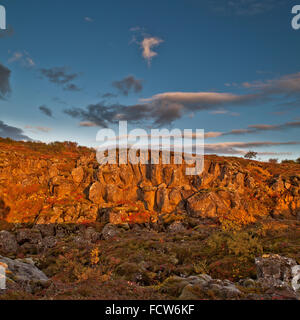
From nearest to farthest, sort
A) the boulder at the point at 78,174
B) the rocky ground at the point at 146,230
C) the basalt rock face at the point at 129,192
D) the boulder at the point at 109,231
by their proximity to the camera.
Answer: the rocky ground at the point at 146,230 → the boulder at the point at 109,231 → the basalt rock face at the point at 129,192 → the boulder at the point at 78,174

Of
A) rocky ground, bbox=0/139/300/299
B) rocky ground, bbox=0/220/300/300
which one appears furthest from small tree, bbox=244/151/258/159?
rocky ground, bbox=0/220/300/300

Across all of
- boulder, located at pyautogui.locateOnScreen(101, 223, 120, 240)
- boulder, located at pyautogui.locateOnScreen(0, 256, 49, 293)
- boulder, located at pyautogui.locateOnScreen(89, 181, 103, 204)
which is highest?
boulder, located at pyautogui.locateOnScreen(89, 181, 103, 204)

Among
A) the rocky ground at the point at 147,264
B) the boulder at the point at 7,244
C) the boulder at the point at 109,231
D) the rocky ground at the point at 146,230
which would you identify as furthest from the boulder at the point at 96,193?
the boulder at the point at 7,244

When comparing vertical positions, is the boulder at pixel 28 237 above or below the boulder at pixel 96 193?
below

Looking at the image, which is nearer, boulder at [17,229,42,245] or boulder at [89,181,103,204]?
boulder at [17,229,42,245]

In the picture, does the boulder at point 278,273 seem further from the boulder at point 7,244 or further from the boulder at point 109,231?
the boulder at point 7,244

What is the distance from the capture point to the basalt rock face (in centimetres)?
3412

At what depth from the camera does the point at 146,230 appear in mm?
31781

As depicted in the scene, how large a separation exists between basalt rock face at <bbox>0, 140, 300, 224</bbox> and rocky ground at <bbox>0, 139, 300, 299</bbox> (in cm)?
18

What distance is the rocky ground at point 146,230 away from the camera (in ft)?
38.9

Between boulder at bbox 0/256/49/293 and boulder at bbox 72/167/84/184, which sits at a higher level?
boulder at bbox 72/167/84/184

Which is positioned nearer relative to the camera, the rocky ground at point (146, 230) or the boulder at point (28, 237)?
the rocky ground at point (146, 230)

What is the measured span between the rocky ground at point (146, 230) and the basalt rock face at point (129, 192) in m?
0.18

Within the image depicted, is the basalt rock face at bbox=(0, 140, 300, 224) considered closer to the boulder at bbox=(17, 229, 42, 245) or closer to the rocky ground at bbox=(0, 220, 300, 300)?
the rocky ground at bbox=(0, 220, 300, 300)
